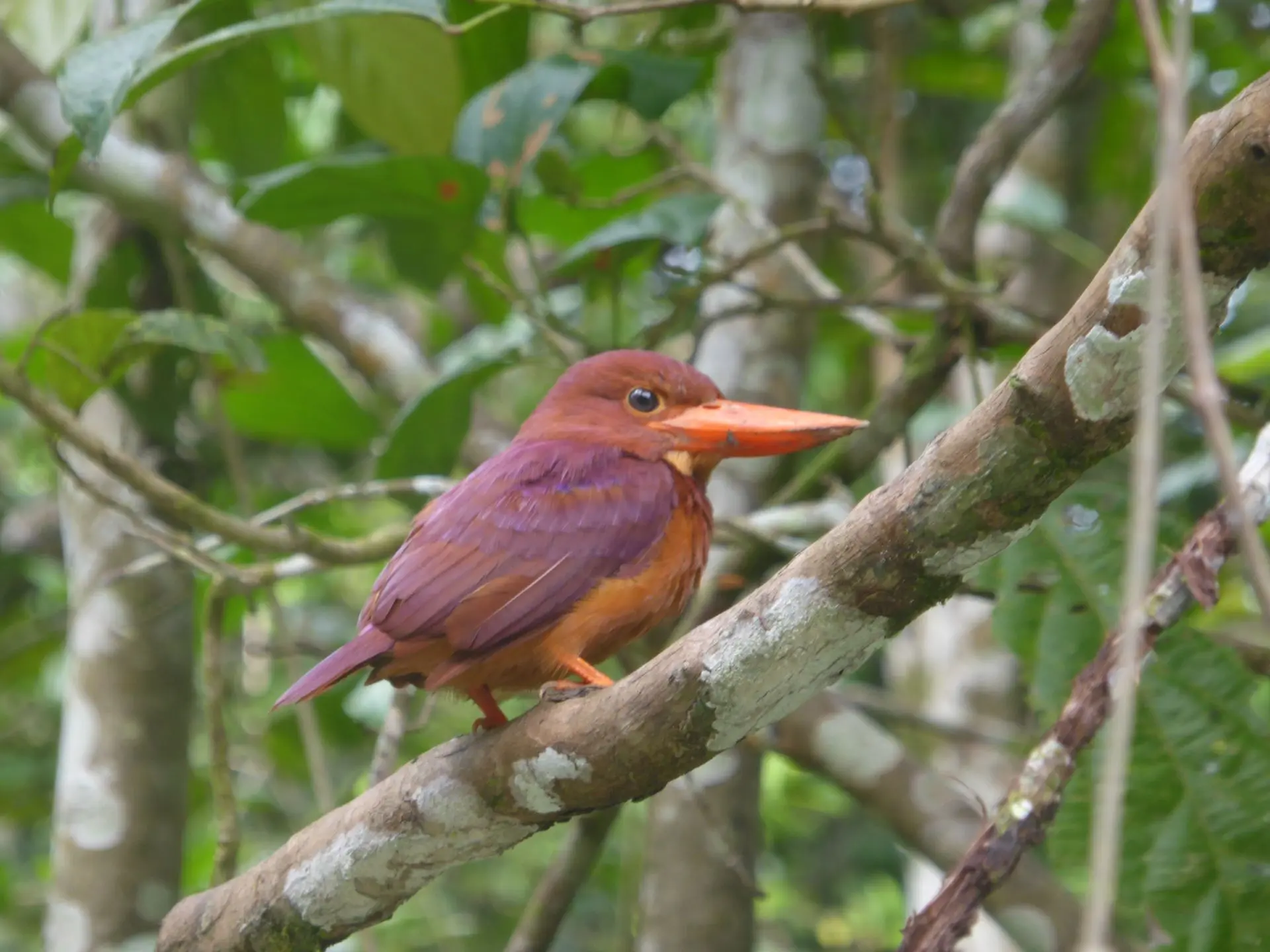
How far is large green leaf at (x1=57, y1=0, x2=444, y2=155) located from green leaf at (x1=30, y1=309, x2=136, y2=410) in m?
0.45

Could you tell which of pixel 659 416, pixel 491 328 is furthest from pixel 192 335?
pixel 491 328

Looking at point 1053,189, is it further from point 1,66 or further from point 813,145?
point 1,66

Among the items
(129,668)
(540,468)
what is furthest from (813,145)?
(129,668)

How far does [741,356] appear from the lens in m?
3.49

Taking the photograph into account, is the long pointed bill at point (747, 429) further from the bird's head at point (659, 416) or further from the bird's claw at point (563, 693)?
the bird's claw at point (563, 693)

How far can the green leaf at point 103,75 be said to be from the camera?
2301 mm

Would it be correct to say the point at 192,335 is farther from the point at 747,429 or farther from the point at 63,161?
the point at 747,429

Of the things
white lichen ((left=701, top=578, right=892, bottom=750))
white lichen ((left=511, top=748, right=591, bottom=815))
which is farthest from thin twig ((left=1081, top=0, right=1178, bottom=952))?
white lichen ((left=511, top=748, right=591, bottom=815))

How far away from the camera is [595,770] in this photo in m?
1.69

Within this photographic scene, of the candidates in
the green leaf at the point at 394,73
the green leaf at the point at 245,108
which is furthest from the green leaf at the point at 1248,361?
the green leaf at the point at 245,108

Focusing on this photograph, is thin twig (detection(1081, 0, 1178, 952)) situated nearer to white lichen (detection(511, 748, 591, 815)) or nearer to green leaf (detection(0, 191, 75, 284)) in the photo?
white lichen (detection(511, 748, 591, 815))

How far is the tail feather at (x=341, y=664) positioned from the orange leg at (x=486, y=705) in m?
0.19

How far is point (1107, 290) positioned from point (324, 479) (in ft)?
13.6

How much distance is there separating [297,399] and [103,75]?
156cm
